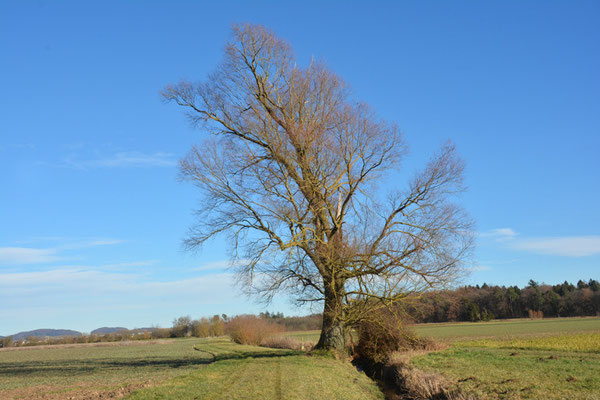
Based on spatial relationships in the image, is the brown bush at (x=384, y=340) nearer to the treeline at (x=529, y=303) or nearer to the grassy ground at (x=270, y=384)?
the grassy ground at (x=270, y=384)

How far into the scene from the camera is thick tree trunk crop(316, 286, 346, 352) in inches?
798

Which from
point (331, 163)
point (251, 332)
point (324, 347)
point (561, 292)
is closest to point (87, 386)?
point (324, 347)

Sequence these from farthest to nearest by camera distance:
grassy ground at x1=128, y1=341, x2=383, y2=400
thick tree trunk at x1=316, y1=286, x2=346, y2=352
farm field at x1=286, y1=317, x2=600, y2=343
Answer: farm field at x1=286, y1=317, x2=600, y2=343, thick tree trunk at x1=316, y1=286, x2=346, y2=352, grassy ground at x1=128, y1=341, x2=383, y2=400

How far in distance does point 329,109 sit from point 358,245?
254 inches

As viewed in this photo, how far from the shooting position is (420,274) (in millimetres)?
19547

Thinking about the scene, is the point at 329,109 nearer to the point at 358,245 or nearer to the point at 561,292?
the point at 358,245

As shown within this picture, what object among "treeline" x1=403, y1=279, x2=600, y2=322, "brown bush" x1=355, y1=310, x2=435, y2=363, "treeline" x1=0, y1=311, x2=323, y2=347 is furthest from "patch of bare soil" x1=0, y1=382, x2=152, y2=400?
"treeline" x1=403, y1=279, x2=600, y2=322

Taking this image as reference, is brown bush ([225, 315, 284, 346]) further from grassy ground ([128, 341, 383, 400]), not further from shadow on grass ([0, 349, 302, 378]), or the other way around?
grassy ground ([128, 341, 383, 400])

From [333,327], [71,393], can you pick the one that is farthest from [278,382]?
[333,327]

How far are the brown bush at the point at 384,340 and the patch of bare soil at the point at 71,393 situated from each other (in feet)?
38.9

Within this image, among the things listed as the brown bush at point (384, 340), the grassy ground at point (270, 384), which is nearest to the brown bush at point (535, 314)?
the brown bush at point (384, 340)

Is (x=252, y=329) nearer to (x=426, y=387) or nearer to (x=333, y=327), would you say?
(x=333, y=327)

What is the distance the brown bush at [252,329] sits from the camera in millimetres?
42828

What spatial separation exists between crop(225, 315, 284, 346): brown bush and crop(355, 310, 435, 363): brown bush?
19.4m
